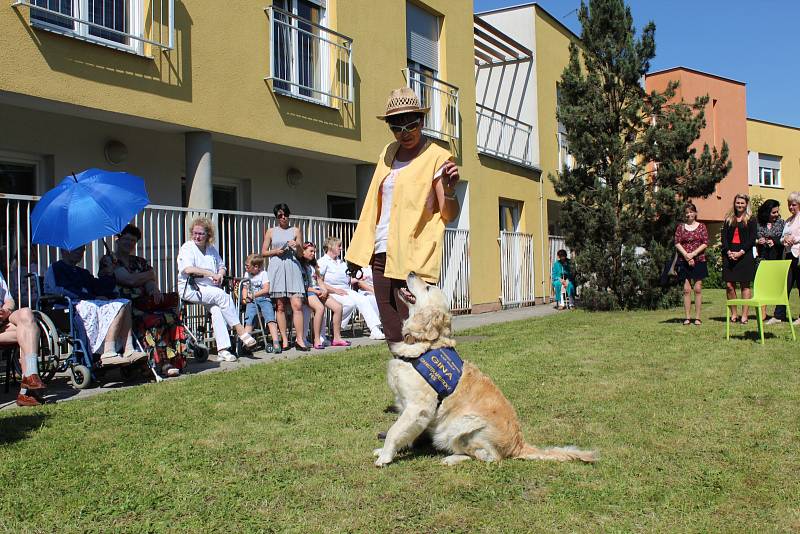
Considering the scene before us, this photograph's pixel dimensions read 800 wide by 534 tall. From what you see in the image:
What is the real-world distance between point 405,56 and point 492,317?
19.1 feet

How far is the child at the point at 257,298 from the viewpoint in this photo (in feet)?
31.8

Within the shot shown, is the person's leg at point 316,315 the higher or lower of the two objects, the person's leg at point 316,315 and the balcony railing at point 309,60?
the lower

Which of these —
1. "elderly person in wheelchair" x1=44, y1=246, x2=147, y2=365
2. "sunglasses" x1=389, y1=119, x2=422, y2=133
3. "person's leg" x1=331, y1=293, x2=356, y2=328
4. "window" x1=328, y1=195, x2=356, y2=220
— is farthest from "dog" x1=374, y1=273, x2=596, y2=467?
"window" x1=328, y1=195, x2=356, y2=220

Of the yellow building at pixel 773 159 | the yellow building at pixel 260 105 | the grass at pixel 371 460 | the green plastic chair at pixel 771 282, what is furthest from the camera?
the yellow building at pixel 773 159

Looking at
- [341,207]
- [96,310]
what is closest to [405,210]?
[96,310]

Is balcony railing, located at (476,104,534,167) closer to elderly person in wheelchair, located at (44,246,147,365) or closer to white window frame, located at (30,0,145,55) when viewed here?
white window frame, located at (30,0,145,55)

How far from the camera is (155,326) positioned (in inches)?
303

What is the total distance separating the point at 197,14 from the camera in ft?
32.8

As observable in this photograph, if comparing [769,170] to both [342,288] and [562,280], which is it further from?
[342,288]

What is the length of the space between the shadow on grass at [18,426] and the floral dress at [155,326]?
78.0 inches

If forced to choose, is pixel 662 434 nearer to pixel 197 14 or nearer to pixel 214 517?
pixel 214 517

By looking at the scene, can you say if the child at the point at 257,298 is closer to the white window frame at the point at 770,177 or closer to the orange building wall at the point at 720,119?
the orange building wall at the point at 720,119

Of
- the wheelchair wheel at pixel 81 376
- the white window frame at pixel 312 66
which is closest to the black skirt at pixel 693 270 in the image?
the white window frame at pixel 312 66

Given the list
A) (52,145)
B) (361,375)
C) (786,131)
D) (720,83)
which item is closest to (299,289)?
(361,375)
